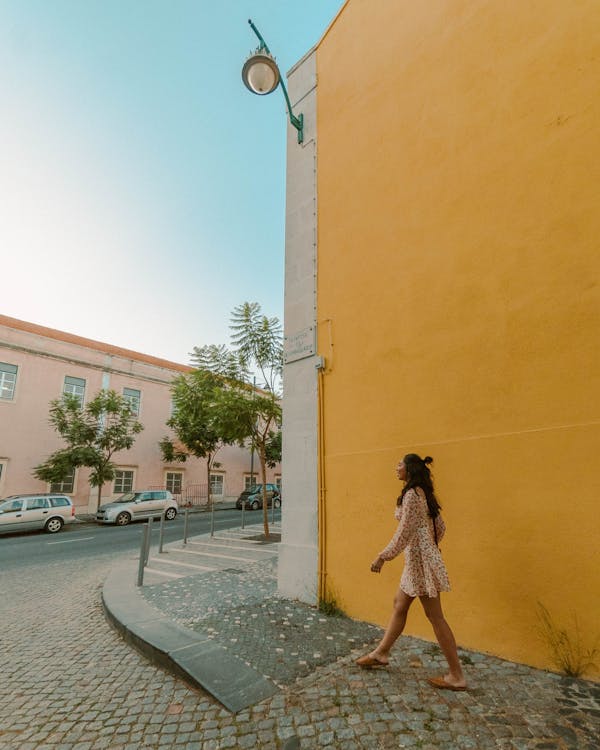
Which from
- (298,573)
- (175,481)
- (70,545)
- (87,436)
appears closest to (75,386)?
(87,436)

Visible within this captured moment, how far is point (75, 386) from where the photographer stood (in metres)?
24.2

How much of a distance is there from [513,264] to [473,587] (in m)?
3.05

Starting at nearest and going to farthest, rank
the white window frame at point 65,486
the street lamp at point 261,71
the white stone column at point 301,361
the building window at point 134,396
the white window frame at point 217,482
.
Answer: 1. the white stone column at point 301,361
2. the street lamp at point 261,71
3. the white window frame at point 65,486
4. the building window at point 134,396
5. the white window frame at point 217,482

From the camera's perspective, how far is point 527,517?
3541 mm

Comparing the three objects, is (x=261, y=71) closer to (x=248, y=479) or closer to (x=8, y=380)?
(x=8, y=380)

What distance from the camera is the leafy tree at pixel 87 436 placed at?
20.2 m

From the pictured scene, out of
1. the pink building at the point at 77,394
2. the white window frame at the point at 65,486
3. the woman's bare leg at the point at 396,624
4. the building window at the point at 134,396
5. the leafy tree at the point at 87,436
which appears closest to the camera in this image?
the woman's bare leg at the point at 396,624

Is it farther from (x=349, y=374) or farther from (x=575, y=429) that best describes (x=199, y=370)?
(x=575, y=429)

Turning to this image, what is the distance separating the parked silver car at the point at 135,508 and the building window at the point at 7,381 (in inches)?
308

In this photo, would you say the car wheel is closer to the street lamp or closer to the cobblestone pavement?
the cobblestone pavement

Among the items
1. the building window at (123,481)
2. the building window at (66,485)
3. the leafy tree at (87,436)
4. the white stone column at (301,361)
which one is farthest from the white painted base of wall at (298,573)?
the building window at (123,481)

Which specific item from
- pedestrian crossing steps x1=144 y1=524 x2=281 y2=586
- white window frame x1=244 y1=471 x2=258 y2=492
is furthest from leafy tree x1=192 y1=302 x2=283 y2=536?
white window frame x1=244 y1=471 x2=258 y2=492

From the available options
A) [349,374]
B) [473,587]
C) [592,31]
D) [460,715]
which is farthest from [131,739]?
[592,31]

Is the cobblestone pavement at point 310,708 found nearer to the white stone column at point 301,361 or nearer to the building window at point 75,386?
the white stone column at point 301,361
